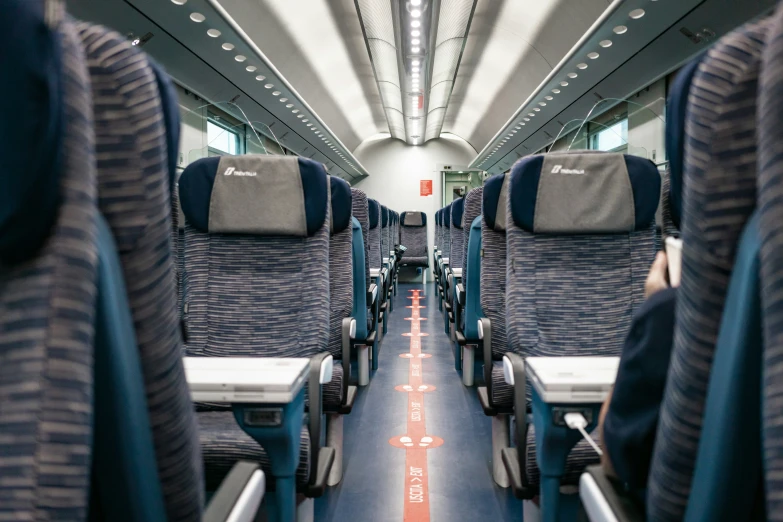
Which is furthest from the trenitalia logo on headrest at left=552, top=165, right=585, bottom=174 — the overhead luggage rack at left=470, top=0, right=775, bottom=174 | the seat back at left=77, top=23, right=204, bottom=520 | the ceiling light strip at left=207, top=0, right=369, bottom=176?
the ceiling light strip at left=207, top=0, right=369, bottom=176

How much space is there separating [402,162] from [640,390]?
16319mm

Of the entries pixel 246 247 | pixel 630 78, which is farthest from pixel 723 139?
pixel 630 78

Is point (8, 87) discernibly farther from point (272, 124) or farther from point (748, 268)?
point (272, 124)

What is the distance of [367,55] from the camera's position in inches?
379

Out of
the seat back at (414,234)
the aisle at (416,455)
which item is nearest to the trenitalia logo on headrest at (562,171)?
the aisle at (416,455)

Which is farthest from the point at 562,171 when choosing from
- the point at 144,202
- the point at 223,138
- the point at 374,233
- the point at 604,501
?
the point at 223,138

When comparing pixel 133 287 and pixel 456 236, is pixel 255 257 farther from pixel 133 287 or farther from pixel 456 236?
pixel 456 236

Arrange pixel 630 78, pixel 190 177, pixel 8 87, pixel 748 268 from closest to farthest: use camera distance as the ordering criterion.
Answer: pixel 8 87
pixel 748 268
pixel 190 177
pixel 630 78

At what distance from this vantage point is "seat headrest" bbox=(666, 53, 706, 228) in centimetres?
70

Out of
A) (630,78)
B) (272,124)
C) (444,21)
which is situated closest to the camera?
(630,78)

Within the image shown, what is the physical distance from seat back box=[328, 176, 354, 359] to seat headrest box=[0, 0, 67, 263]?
90.0 inches

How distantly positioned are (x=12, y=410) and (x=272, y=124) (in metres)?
9.40

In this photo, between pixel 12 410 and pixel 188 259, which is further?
pixel 188 259

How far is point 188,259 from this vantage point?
2176mm
